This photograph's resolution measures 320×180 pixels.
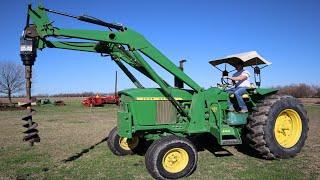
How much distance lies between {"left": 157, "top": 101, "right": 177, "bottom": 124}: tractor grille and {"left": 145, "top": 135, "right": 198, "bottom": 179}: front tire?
3.49 feet

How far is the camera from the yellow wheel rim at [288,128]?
9664 mm

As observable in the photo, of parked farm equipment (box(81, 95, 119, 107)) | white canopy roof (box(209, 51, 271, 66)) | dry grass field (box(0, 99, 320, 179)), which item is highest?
white canopy roof (box(209, 51, 271, 66))

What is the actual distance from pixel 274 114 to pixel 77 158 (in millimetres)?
4985

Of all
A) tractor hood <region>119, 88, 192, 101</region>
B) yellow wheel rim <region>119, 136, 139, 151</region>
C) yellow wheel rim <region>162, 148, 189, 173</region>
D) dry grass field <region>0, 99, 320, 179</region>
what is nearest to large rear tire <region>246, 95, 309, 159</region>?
dry grass field <region>0, 99, 320, 179</region>

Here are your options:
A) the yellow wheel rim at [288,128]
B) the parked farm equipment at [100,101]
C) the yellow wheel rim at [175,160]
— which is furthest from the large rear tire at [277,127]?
the parked farm equipment at [100,101]

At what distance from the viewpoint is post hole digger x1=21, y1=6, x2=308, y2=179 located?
7.86 metres

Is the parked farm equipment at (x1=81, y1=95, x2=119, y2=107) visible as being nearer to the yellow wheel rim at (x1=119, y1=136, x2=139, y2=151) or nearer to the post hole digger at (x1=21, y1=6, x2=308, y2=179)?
the yellow wheel rim at (x1=119, y1=136, x2=139, y2=151)

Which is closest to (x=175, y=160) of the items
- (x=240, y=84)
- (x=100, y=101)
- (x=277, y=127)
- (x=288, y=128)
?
(x=240, y=84)

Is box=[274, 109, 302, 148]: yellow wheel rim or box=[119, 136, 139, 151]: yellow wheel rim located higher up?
box=[274, 109, 302, 148]: yellow wheel rim

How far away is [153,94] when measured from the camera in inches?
352

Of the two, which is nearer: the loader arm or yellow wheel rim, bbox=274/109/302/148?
the loader arm

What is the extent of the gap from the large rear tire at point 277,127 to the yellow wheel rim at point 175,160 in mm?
1965

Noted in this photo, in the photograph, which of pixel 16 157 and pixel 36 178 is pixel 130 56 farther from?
pixel 16 157

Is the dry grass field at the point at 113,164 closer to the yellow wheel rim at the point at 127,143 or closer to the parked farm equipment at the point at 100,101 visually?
the yellow wheel rim at the point at 127,143
